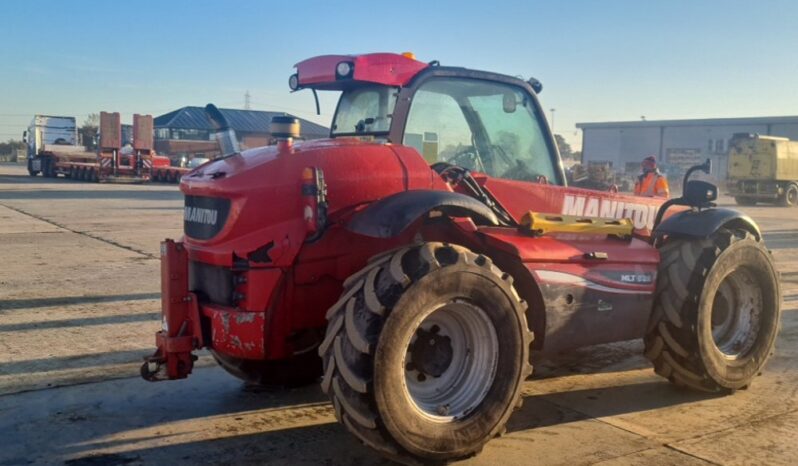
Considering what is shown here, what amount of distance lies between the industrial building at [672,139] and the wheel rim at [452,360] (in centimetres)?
4999

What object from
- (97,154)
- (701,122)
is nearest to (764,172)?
(701,122)

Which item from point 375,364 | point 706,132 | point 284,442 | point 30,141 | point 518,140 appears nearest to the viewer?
point 375,364

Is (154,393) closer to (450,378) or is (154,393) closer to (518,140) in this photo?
(450,378)

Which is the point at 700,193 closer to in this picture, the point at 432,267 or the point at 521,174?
the point at 521,174

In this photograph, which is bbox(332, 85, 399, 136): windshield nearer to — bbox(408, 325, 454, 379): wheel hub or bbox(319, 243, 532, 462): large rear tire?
bbox(319, 243, 532, 462): large rear tire

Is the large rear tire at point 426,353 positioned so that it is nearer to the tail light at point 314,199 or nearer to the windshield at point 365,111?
the tail light at point 314,199

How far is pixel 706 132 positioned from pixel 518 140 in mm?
57317

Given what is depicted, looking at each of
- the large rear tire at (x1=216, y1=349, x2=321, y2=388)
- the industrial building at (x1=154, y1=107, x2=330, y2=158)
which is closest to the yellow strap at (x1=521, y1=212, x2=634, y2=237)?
the large rear tire at (x1=216, y1=349, x2=321, y2=388)

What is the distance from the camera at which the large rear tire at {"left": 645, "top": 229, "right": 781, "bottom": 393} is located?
198 inches

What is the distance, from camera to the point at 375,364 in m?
3.55

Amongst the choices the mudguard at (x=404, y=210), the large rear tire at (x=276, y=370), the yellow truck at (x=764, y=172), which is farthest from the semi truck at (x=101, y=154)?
the mudguard at (x=404, y=210)

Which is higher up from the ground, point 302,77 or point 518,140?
point 302,77

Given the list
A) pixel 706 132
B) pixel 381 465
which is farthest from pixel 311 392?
pixel 706 132

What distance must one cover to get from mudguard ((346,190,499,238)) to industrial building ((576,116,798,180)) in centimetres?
4987
